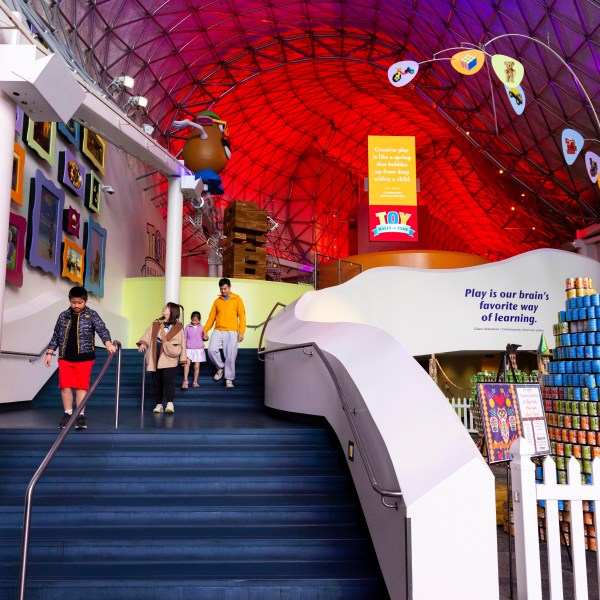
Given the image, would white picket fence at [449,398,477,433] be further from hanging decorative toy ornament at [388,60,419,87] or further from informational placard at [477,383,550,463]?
informational placard at [477,383,550,463]

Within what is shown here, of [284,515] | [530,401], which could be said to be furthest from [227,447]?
[530,401]

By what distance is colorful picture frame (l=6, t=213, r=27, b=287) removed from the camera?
861cm

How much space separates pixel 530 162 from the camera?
2209 centimetres

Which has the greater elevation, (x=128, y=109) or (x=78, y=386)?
(x=128, y=109)

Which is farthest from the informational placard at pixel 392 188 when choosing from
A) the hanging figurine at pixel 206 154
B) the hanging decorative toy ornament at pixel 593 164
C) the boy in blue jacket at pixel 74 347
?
the boy in blue jacket at pixel 74 347

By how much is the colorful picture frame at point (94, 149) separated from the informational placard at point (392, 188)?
726 cm

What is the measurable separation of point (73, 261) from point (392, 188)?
9.07 meters

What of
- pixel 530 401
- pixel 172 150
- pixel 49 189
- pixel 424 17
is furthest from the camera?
pixel 172 150

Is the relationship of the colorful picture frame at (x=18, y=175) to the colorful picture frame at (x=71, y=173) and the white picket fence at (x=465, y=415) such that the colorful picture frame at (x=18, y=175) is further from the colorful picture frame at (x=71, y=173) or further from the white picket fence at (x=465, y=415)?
the white picket fence at (x=465, y=415)

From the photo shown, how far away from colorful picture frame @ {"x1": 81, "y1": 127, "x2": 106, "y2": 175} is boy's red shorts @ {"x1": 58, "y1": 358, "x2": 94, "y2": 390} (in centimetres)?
692

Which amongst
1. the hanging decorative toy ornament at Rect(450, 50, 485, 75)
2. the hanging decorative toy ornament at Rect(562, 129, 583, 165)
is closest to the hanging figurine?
the hanging decorative toy ornament at Rect(450, 50, 485, 75)

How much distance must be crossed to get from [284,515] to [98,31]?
53.6 ft

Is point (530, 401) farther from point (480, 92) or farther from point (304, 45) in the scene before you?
point (304, 45)

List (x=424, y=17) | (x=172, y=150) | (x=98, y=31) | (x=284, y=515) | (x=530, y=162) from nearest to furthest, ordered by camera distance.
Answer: (x=284, y=515) → (x=98, y=31) → (x=424, y=17) → (x=530, y=162) → (x=172, y=150)
